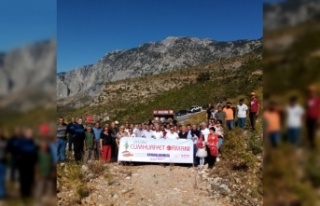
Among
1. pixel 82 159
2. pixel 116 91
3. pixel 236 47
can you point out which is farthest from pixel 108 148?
pixel 236 47

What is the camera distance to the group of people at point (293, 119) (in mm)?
989

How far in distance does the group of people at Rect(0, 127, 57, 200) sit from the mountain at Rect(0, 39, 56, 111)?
0.33 feet

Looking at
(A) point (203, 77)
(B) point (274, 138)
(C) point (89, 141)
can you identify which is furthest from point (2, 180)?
(A) point (203, 77)

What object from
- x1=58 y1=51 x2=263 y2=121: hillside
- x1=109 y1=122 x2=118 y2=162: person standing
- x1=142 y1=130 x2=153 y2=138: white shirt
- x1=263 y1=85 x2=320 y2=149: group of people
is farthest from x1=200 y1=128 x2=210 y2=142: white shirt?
x1=58 y1=51 x2=263 y2=121: hillside

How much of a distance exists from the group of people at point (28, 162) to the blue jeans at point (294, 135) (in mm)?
700

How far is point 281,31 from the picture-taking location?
3.34 feet

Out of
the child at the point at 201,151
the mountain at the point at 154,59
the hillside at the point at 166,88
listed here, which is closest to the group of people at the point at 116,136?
the child at the point at 201,151

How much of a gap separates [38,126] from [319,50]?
82cm

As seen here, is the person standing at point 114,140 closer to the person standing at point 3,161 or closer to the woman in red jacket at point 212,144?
the woman in red jacket at point 212,144

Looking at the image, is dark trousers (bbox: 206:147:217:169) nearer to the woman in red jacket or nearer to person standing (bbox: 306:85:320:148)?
the woman in red jacket

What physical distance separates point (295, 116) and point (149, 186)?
7367 millimetres

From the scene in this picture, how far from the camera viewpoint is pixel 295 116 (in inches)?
40.1

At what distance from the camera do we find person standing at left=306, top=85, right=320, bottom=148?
98cm

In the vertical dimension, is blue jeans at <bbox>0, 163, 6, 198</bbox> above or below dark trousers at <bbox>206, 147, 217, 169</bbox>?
above
